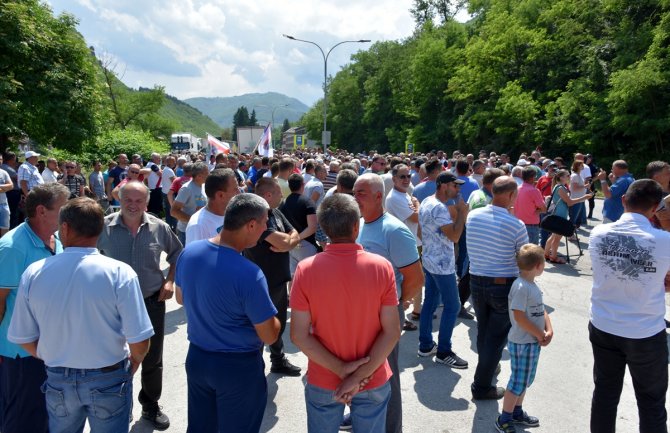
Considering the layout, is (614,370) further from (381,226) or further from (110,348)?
(110,348)

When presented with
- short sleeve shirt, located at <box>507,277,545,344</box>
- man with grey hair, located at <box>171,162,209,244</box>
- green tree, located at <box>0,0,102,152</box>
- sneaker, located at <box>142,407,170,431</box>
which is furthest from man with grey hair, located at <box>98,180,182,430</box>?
green tree, located at <box>0,0,102,152</box>

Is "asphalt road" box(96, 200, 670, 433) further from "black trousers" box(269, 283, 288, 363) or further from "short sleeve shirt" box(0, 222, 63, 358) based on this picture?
"short sleeve shirt" box(0, 222, 63, 358)

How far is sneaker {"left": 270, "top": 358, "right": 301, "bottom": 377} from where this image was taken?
485cm

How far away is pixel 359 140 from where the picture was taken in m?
64.0

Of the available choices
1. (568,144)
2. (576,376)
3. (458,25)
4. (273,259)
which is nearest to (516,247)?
(576,376)

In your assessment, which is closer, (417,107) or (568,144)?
(568,144)

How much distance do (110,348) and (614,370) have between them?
3251 millimetres

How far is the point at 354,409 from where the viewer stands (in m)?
2.63

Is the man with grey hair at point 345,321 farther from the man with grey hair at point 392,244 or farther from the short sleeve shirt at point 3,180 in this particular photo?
the short sleeve shirt at point 3,180

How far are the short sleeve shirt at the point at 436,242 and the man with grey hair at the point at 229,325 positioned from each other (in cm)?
256

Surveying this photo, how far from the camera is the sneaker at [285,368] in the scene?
15.9 ft

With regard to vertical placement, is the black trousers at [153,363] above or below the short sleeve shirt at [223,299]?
below

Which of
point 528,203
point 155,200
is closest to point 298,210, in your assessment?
point 528,203

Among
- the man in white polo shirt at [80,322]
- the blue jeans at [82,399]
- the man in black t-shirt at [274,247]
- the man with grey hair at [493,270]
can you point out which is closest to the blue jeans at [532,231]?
the man with grey hair at [493,270]
